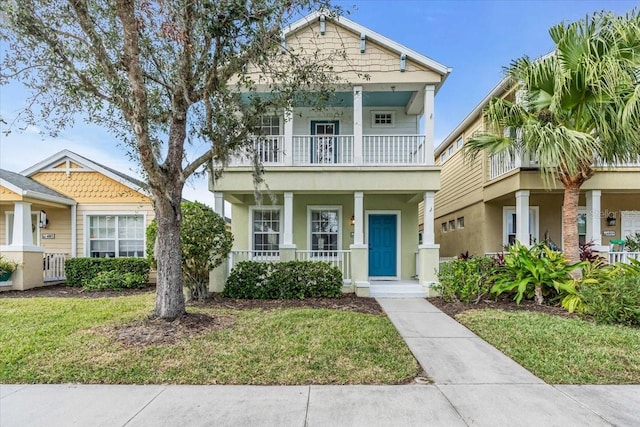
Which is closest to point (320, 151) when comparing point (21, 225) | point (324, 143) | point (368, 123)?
point (324, 143)

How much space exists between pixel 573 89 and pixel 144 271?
12.9 meters

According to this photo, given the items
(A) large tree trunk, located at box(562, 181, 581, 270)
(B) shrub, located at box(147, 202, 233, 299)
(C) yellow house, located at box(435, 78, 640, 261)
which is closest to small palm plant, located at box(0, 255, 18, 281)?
(B) shrub, located at box(147, 202, 233, 299)

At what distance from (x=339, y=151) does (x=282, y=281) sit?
4.40m

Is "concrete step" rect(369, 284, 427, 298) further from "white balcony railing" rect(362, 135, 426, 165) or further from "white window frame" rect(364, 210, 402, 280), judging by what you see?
"white balcony railing" rect(362, 135, 426, 165)

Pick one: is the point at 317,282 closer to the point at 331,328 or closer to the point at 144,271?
the point at 331,328

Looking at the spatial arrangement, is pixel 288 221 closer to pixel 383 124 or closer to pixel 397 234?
pixel 397 234

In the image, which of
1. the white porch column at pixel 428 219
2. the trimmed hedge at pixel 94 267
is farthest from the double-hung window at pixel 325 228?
the trimmed hedge at pixel 94 267

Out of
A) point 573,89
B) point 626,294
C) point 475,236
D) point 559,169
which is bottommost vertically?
point 626,294

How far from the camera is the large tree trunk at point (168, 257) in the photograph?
19.5 feet

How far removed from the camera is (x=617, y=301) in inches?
249

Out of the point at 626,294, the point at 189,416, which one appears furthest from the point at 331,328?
the point at 626,294

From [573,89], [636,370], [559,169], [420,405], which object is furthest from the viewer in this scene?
[559,169]

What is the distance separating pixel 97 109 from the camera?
6.50m

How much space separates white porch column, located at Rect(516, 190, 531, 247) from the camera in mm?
10008
